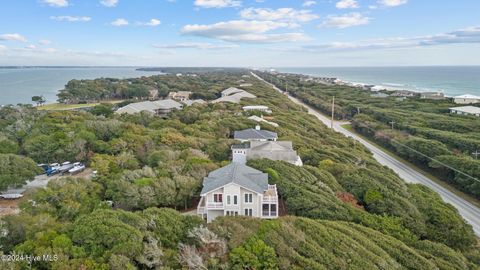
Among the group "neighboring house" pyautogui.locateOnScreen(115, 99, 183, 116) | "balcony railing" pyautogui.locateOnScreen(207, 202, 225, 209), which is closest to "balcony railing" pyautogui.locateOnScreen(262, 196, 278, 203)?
"balcony railing" pyautogui.locateOnScreen(207, 202, 225, 209)

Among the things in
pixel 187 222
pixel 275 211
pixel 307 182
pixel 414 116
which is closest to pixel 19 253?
pixel 187 222

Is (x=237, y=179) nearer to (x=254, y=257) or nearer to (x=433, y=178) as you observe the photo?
(x=254, y=257)

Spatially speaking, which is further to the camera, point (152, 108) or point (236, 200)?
point (152, 108)

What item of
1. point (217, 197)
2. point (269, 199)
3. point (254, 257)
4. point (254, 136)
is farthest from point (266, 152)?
point (254, 257)

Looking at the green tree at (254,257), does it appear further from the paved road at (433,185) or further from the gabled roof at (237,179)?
the paved road at (433,185)

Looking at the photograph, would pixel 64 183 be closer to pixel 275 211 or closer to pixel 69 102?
pixel 275 211
